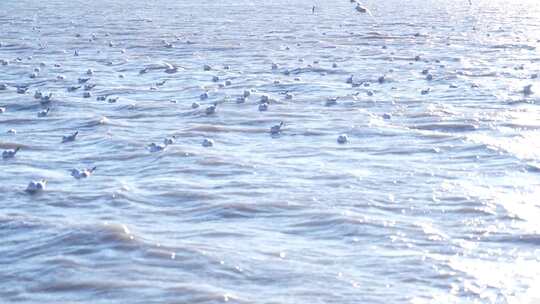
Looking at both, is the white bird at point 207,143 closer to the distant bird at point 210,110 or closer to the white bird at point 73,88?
the distant bird at point 210,110

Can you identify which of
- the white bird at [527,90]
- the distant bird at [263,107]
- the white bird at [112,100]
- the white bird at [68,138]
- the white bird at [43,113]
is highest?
the white bird at [68,138]

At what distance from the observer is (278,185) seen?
16562mm

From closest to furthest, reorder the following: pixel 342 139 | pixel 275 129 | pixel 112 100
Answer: pixel 342 139, pixel 275 129, pixel 112 100

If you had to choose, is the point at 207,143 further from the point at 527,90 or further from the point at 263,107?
the point at 527,90

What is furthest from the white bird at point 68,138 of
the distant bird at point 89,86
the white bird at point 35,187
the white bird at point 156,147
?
the distant bird at point 89,86

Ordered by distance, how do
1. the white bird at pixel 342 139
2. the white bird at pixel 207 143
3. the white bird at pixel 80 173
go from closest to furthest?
the white bird at pixel 80 173
the white bird at pixel 207 143
the white bird at pixel 342 139

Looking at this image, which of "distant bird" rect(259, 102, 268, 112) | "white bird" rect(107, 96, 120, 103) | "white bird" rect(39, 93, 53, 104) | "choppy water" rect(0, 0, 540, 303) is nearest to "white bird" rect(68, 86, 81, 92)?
"choppy water" rect(0, 0, 540, 303)

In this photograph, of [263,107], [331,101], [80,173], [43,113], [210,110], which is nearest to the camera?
[80,173]

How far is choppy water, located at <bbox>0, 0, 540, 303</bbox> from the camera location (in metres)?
12.2

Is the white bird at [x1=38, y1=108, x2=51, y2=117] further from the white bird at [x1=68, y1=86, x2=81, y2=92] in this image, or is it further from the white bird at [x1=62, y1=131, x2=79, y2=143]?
the white bird at [x1=68, y1=86, x2=81, y2=92]

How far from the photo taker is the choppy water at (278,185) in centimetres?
1220

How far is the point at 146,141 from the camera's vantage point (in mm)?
20188

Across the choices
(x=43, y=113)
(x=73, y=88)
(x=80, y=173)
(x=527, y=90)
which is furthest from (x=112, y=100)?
(x=527, y=90)

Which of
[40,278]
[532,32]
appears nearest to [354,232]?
[40,278]
